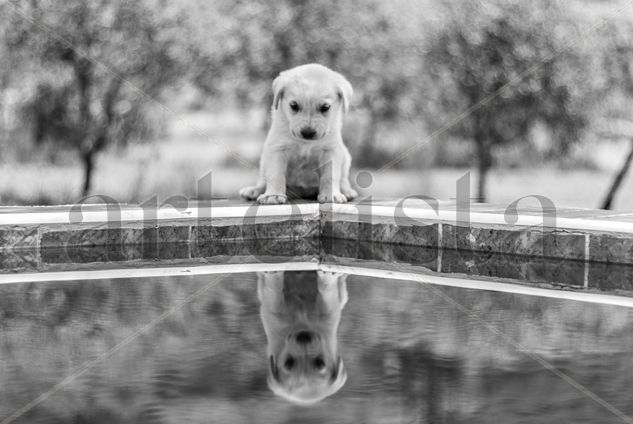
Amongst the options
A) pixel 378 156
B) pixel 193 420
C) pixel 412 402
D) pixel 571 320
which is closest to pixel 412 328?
pixel 571 320

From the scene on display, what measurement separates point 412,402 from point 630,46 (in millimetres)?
4564

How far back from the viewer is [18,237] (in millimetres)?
4969

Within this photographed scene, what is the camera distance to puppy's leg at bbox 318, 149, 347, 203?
5488mm

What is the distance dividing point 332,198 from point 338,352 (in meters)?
2.81

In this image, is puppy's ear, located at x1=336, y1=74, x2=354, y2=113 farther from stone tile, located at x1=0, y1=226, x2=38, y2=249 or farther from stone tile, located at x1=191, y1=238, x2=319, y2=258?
stone tile, located at x1=0, y1=226, x2=38, y2=249

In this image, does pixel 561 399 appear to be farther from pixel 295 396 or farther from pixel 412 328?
pixel 412 328

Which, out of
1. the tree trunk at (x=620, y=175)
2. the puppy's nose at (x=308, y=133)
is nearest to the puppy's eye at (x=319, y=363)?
the puppy's nose at (x=308, y=133)

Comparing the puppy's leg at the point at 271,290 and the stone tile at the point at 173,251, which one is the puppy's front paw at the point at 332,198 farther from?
the puppy's leg at the point at 271,290

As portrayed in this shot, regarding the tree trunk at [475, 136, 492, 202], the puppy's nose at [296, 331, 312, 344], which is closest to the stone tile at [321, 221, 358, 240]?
the tree trunk at [475, 136, 492, 202]

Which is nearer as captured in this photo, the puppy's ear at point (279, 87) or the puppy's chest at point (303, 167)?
the puppy's ear at point (279, 87)

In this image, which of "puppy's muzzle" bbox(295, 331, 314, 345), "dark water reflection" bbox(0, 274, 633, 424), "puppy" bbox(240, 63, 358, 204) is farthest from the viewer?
"puppy" bbox(240, 63, 358, 204)

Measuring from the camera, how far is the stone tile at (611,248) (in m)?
4.50

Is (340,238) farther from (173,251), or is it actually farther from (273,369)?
(273,369)

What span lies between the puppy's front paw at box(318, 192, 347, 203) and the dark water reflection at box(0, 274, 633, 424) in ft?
5.41
